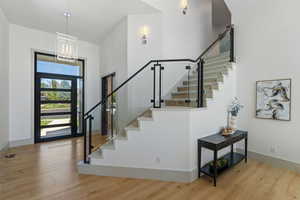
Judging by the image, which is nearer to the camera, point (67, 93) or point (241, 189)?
point (241, 189)

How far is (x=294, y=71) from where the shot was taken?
10.6 ft

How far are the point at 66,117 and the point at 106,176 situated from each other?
3.74 m

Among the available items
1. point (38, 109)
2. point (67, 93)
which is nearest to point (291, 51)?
point (67, 93)

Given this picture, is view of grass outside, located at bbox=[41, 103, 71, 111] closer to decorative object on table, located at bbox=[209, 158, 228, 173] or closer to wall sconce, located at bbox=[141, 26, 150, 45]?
wall sconce, located at bbox=[141, 26, 150, 45]

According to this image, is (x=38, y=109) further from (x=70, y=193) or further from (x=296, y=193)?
(x=296, y=193)

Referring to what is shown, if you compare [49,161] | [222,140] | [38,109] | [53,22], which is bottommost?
[49,161]

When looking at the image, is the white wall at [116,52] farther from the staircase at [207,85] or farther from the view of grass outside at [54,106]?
the view of grass outside at [54,106]

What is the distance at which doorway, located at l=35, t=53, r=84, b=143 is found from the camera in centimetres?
535

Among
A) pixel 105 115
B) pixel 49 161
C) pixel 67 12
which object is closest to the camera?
pixel 49 161

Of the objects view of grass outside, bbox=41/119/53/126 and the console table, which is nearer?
the console table

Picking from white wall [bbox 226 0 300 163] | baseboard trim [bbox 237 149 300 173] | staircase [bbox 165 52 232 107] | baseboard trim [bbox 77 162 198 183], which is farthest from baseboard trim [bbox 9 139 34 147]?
baseboard trim [bbox 237 149 300 173]

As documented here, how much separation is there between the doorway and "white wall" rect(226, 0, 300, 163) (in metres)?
5.42

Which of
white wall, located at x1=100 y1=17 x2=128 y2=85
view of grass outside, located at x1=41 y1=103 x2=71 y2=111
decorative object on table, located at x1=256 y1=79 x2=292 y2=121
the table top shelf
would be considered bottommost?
the table top shelf

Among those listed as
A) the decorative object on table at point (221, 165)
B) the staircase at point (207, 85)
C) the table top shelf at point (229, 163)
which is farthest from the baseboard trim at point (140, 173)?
the staircase at point (207, 85)
